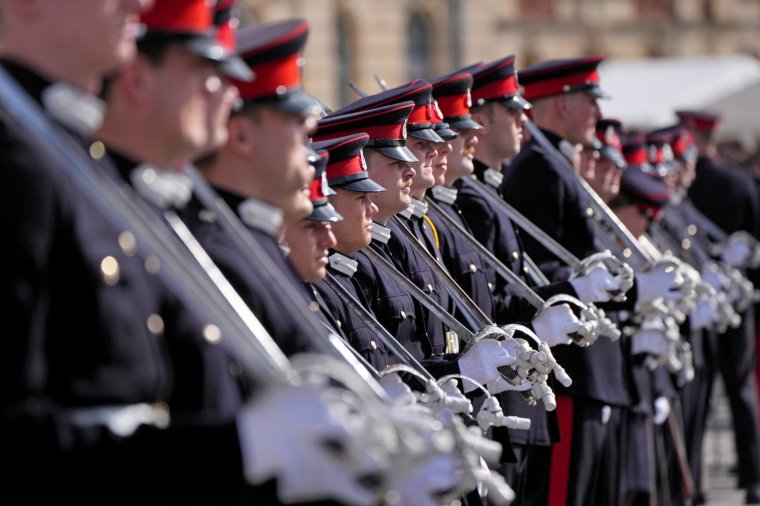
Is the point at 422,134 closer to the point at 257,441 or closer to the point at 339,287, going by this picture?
the point at 339,287

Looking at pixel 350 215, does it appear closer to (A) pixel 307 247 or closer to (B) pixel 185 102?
(A) pixel 307 247

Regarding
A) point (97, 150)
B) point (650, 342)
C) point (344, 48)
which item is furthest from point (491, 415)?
point (344, 48)

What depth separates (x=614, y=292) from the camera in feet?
23.8

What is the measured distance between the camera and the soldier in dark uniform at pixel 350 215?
5500 mm

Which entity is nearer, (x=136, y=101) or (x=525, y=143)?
(x=136, y=101)

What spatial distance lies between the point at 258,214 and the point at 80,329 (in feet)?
2.48

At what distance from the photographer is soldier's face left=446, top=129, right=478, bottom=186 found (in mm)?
7020

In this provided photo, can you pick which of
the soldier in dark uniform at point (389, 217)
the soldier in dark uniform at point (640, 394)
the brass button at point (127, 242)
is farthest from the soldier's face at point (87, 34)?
the soldier in dark uniform at point (640, 394)

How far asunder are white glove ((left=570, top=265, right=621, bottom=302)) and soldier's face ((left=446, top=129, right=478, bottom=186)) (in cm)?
58

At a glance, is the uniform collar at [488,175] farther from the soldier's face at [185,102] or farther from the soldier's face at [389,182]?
the soldier's face at [185,102]

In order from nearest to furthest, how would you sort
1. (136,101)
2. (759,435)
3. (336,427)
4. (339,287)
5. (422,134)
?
(336,427)
(136,101)
(339,287)
(422,134)
(759,435)

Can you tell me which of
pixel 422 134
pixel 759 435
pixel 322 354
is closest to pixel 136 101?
pixel 322 354

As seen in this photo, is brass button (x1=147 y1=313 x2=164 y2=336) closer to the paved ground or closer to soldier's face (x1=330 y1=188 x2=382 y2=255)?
soldier's face (x1=330 y1=188 x2=382 y2=255)

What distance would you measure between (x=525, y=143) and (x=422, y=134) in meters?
1.83
